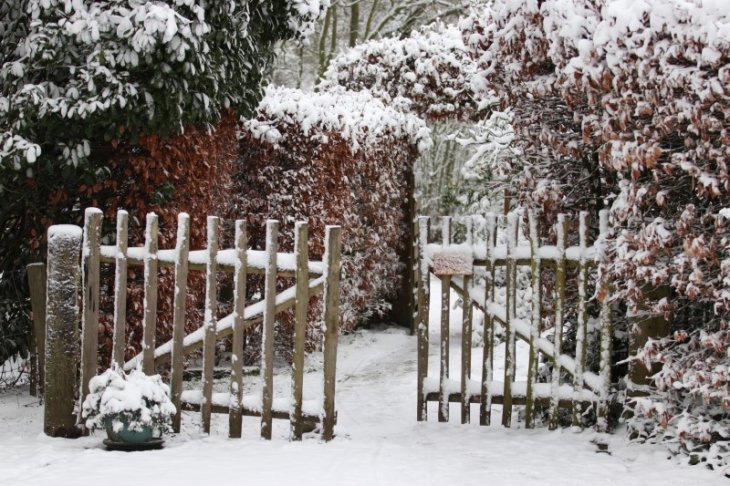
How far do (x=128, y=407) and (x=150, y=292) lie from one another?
792 mm

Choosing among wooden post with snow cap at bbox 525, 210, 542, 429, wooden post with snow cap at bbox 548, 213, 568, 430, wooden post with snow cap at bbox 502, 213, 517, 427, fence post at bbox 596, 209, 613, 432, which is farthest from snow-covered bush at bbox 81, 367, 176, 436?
fence post at bbox 596, 209, 613, 432

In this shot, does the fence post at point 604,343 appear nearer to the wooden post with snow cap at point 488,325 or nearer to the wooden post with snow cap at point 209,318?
the wooden post with snow cap at point 488,325

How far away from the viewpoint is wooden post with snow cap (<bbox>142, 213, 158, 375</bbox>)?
5.22 meters

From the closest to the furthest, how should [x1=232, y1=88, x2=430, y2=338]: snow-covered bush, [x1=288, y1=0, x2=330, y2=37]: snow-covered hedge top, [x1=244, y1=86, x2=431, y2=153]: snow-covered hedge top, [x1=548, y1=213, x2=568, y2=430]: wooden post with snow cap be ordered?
1. [x1=548, y1=213, x2=568, y2=430]: wooden post with snow cap
2. [x1=288, y1=0, x2=330, y2=37]: snow-covered hedge top
3. [x1=244, y1=86, x2=431, y2=153]: snow-covered hedge top
4. [x1=232, y1=88, x2=430, y2=338]: snow-covered bush

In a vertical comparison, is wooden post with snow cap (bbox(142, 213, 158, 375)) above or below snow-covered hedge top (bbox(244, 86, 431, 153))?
below

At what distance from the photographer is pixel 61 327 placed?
5.27 meters

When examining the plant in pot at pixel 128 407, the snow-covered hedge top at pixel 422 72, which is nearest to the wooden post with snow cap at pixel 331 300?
the plant in pot at pixel 128 407

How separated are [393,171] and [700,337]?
7.07 m

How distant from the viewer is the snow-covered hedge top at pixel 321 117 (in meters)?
8.37

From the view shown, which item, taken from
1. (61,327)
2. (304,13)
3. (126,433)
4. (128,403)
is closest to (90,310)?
(61,327)

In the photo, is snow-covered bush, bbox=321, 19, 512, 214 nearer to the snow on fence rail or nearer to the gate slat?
the gate slat

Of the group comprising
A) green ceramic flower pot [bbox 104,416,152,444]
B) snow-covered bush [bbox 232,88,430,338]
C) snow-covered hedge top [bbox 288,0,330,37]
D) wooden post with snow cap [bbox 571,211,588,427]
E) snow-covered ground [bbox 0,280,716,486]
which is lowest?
snow-covered ground [bbox 0,280,716,486]

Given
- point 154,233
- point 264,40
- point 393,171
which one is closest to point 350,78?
point 393,171

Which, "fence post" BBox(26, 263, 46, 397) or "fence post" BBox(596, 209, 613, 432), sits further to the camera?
→ "fence post" BBox(26, 263, 46, 397)
